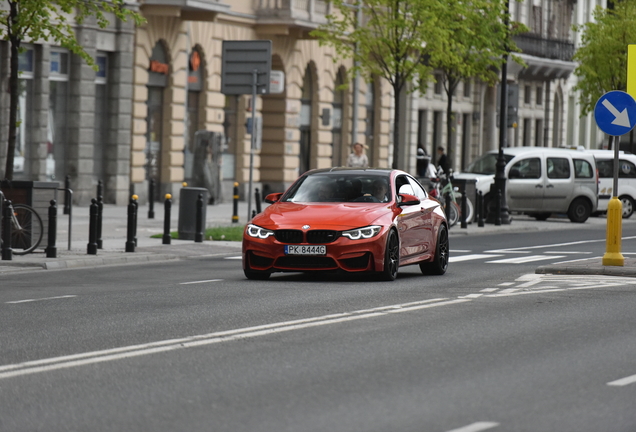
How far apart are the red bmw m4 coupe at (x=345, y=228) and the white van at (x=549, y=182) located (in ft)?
54.6

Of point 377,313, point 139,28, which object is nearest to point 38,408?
point 377,313

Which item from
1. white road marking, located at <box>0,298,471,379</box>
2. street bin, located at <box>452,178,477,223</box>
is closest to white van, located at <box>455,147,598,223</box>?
street bin, located at <box>452,178,477,223</box>

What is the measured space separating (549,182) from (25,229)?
57.8ft

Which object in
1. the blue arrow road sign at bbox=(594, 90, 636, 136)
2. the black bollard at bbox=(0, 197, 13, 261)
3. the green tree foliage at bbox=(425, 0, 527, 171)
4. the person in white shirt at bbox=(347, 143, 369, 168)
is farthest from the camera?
the green tree foliage at bbox=(425, 0, 527, 171)

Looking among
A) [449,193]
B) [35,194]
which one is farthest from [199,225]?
[449,193]

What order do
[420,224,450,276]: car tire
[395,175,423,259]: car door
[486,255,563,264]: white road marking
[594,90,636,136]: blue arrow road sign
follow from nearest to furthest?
[395,175,423,259]: car door, [420,224,450,276]: car tire, [594,90,636,136]: blue arrow road sign, [486,255,563,264]: white road marking

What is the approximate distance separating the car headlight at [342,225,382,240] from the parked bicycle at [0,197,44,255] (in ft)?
17.1

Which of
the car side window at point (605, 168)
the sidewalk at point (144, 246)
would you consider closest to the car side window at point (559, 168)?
the sidewalk at point (144, 246)

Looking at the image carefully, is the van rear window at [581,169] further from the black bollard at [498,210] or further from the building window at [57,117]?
the building window at [57,117]

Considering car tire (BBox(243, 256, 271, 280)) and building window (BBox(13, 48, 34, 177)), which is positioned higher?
building window (BBox(13, 48, 34, 177))

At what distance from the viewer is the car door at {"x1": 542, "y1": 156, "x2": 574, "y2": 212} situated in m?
34.2

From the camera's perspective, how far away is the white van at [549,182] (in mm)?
34125

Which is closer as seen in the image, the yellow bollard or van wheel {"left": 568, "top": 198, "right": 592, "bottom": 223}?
the yellow bollard

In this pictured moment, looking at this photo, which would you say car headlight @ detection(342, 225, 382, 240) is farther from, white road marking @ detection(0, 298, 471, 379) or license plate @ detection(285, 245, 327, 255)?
white road marking @ detection(0, 298, 471, 379)
